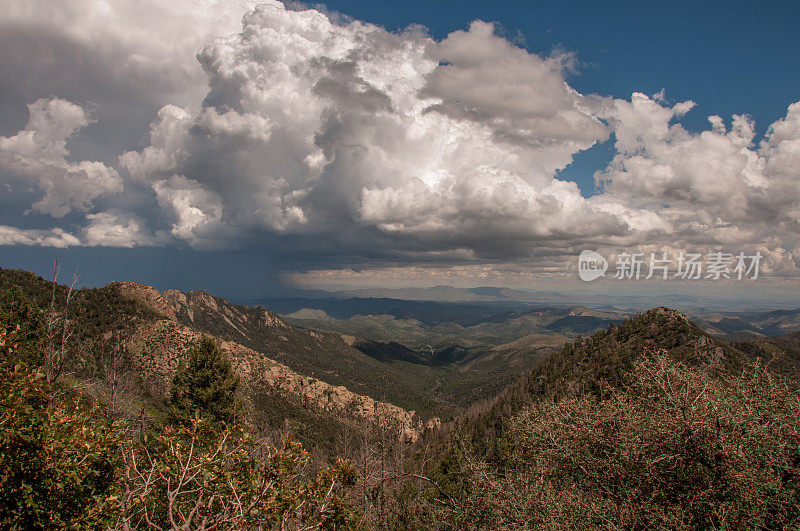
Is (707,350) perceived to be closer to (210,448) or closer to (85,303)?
(210,448)

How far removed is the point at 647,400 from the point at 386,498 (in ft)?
68.2

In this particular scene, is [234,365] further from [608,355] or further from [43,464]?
[608,355]

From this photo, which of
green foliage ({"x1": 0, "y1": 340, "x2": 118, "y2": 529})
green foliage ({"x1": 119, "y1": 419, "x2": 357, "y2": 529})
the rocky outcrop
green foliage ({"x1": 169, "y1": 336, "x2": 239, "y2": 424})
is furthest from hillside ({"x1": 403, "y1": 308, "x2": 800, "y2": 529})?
the rocky outcrop

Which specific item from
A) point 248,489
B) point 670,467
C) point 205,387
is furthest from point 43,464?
point 205,387

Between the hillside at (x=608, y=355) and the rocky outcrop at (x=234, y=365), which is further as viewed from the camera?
the hillside at (x=608, y=355)

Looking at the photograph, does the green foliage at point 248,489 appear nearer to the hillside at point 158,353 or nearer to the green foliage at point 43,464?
the green foliage at point 43,464

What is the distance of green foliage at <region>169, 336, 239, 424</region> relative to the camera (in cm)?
2338

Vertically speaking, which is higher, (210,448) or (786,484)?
(786,484)

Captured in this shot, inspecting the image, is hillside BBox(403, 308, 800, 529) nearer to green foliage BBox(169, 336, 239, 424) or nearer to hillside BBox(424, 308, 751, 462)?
green foliage BBox(169, 336, 239, 424)

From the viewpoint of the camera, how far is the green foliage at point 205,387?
23.4 meters

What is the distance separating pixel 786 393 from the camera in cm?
776

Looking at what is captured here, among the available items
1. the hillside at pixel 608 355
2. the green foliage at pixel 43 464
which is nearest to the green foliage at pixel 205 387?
the green foliage at pixel 43 464

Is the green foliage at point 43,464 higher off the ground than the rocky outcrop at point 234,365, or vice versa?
the green foliage at point 43,464

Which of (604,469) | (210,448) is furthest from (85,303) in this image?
(604,469)
